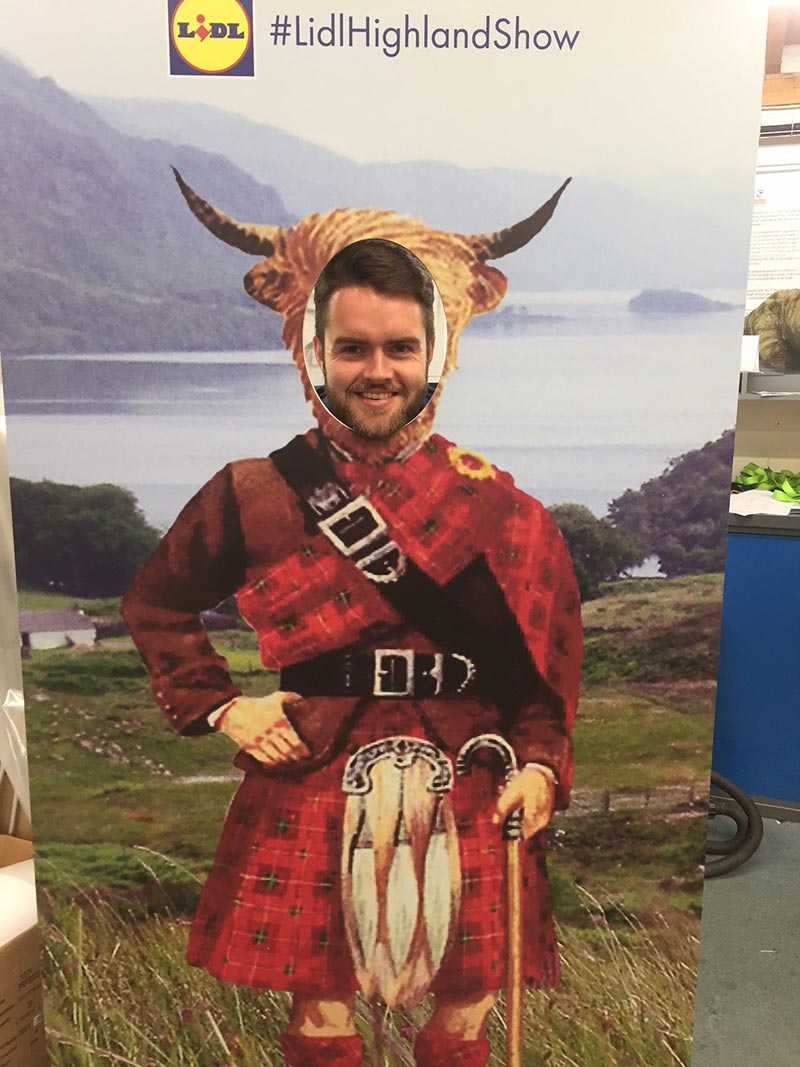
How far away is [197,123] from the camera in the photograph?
0.93 meters

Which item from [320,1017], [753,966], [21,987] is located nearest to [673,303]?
[320,1017]

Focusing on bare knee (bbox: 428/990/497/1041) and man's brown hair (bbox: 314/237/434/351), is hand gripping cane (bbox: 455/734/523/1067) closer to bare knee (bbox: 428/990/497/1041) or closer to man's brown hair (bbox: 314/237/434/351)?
bare knee (bbox: 428/990/497/1041)

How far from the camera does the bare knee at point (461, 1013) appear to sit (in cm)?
111

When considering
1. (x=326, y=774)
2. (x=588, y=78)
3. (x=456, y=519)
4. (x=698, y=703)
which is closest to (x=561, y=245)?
(x=588, y=78)

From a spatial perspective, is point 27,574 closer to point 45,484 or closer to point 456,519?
point 45,484

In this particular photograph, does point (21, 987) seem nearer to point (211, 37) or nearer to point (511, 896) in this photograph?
point (511, 896)

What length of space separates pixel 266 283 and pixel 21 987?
42.4 inches

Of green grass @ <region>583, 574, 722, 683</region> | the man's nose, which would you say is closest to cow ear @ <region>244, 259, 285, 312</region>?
the man's nose

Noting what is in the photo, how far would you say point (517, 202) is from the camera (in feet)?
3.10

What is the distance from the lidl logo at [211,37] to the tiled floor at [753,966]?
1.79m

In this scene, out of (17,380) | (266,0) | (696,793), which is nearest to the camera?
(266,0)

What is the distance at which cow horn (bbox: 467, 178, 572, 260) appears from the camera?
949mm

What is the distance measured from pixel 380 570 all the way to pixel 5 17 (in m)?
0.76

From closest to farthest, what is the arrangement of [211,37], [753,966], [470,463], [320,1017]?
1. [211,37]
2. [470,463]
3. [320,1017]
4. [753,966]
